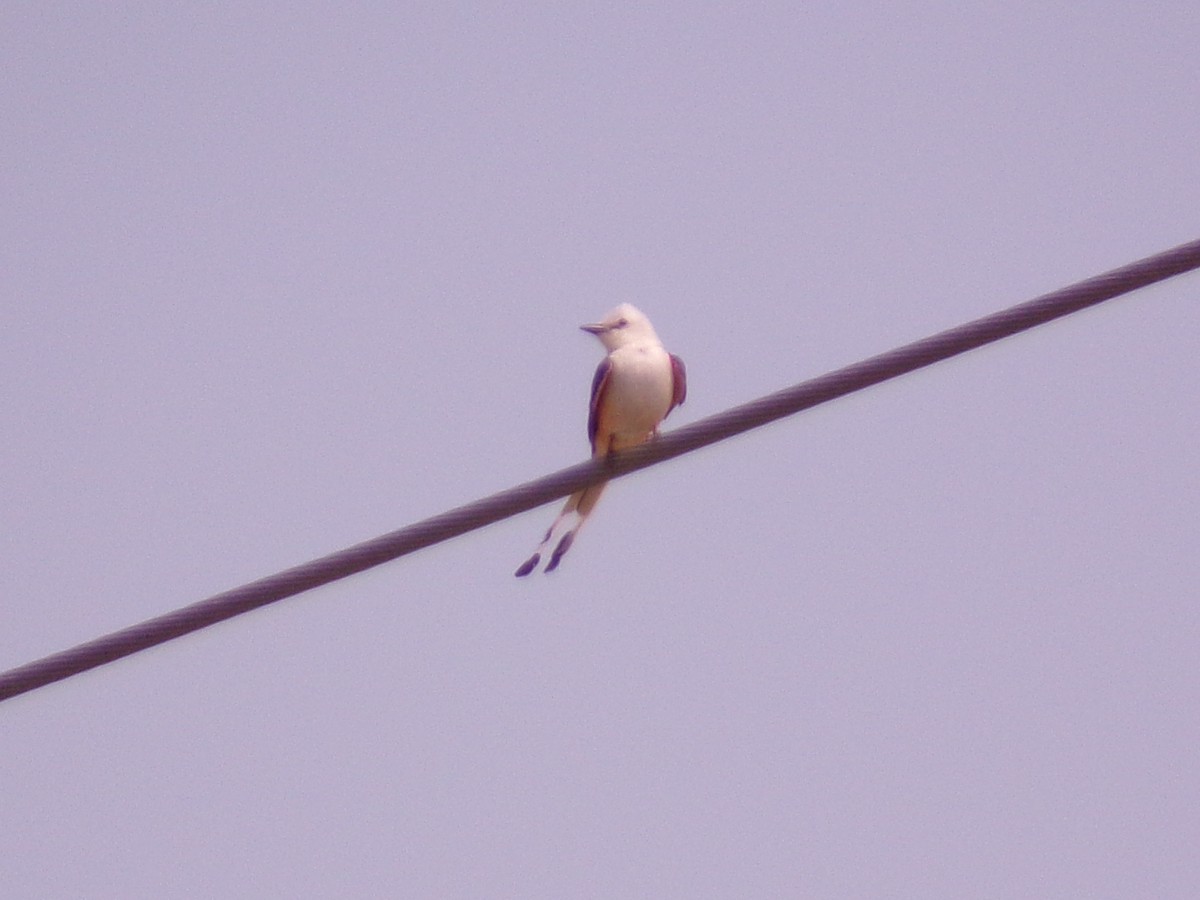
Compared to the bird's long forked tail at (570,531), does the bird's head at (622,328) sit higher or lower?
higher

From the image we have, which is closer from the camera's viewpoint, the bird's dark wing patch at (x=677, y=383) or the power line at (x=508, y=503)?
the power line at (x=508, y=503)

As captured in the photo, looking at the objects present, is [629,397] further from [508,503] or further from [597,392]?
[508,503]

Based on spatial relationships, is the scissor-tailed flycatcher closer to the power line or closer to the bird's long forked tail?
the bird's long forked tail

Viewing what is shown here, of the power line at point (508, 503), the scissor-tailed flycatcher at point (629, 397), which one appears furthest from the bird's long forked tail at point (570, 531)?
→ the power line at point (508, 503)

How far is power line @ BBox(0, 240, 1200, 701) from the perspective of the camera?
3746 mm

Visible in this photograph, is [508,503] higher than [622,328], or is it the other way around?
[622,328]

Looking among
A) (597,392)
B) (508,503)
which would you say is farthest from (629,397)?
(508,503)

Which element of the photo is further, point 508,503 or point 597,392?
point 597,392

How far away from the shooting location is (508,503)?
13.1ft

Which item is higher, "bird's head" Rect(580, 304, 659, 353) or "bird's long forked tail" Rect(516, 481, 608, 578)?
"bird's head" Rect(580, 304, 659, 353)

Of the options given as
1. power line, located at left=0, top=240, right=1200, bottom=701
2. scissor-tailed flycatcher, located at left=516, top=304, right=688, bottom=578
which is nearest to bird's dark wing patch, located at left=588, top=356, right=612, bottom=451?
scissor-tailed flycatcher, located at left=516, top=304, right=688, bottom=578

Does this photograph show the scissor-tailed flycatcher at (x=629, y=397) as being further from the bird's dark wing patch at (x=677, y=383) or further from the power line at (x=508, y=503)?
the power line at (x=508, y=503)

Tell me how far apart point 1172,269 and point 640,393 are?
341 cm

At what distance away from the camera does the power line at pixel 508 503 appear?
375 cm
